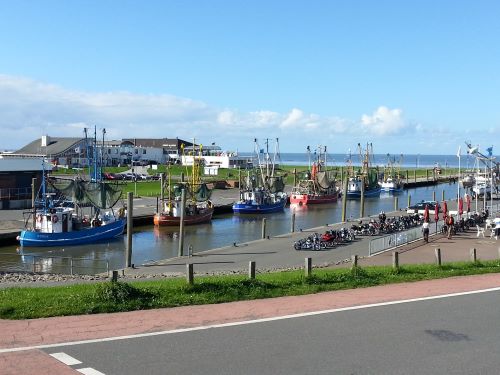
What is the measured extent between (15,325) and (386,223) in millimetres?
36509

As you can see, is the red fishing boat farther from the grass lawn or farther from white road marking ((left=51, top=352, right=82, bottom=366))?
white road marking ((left=51, top=352, right=82, bottom=366))

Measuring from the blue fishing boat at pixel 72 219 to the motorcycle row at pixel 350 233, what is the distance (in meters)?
20.1

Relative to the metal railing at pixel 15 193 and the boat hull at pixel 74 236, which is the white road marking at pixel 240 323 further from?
the metal railing at pixel 15 193

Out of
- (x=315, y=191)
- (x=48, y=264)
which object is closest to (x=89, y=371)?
(x=48, y=264)

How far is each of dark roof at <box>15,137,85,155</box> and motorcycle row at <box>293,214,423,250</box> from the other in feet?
312

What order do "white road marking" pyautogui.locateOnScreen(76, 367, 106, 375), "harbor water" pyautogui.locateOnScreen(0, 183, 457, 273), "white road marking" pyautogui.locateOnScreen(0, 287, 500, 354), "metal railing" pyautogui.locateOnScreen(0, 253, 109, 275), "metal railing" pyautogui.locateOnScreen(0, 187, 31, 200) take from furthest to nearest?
"metal railing" pyautogui.locateOnScreen(0, 187, 31, 200), "harbor water" pyautogui.locateOnScreen(0, 183, 457, 273), "metal railing" pyautogui.locateOnScreen(0, 253, 109, 275), "white road marking" pyautogui.locateOnScreen(0, 287, 500, 354), "white road marking" pyautogui.locateOnScreen(76, 367, 106, 375)

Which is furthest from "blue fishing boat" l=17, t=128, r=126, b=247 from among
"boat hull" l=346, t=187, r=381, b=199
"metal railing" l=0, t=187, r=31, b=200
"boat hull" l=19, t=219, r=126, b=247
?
"boat hull" l=346, t=187, r=381, b=199

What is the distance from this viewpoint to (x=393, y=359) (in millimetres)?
10898

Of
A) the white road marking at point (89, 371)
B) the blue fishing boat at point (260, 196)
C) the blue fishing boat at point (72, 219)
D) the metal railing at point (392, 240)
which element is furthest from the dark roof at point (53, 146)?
the white road marking at point (89, 371)

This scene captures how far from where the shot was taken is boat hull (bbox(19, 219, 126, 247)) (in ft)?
154

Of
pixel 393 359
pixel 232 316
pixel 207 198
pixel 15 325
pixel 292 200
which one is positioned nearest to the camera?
pixel 393 359

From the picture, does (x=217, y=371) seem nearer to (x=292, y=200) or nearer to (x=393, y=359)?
(x=393, y=359)

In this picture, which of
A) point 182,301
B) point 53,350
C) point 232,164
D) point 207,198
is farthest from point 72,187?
point 232,164

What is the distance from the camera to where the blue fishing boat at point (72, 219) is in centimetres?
4825
